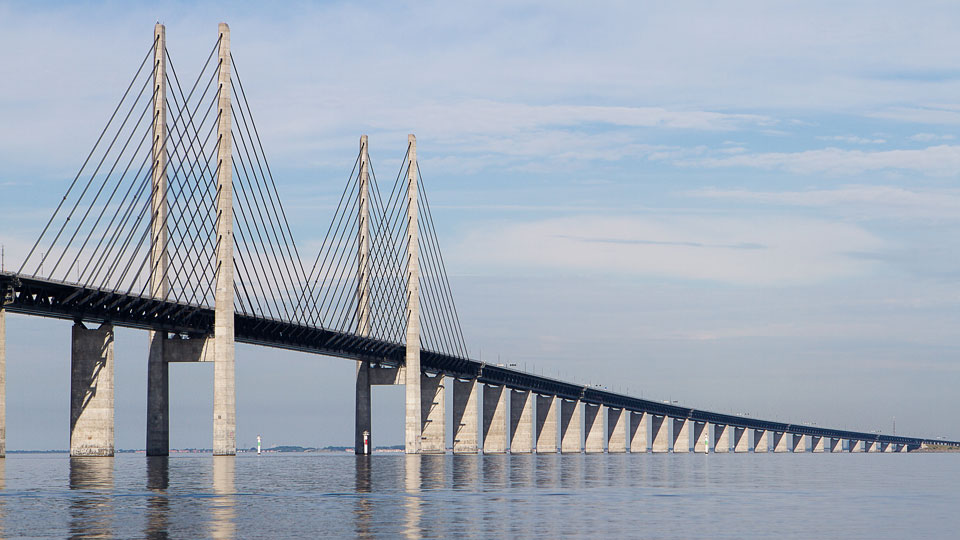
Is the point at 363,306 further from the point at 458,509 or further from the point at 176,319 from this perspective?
the point at 458,509

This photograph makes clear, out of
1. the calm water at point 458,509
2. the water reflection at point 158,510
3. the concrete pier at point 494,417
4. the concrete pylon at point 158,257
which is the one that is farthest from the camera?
the concrete pier at point 494,417

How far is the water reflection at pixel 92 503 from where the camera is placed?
32.2 metres

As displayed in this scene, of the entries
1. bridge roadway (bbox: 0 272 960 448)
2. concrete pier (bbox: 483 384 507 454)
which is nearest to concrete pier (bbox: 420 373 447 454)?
bridge roadway (bbox: 0 272 960 448)

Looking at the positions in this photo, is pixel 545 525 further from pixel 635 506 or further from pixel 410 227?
pixel 410 227

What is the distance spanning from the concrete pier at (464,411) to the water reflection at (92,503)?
94.8m

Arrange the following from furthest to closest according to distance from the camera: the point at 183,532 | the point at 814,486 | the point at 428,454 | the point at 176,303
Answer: the point at 428,454 < the point at 176,303 < the point at 814,486 < the point at 183,532

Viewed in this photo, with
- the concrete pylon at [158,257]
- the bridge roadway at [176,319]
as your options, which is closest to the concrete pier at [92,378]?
the bridge roadway at [176,319]

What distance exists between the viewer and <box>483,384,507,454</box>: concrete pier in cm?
18500

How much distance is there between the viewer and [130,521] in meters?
35.2

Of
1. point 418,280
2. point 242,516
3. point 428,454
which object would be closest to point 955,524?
point 242,516

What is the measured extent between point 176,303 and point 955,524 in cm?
7205

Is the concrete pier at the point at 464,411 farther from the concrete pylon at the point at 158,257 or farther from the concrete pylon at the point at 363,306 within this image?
the concrete pylon at the point at 158,257

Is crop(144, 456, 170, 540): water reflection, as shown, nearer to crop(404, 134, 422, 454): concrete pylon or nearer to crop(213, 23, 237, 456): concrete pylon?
crop(213, 23, 237, 456): concrete pylon

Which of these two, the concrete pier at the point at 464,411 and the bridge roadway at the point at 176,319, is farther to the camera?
the concrete pier at the point at 464,411
